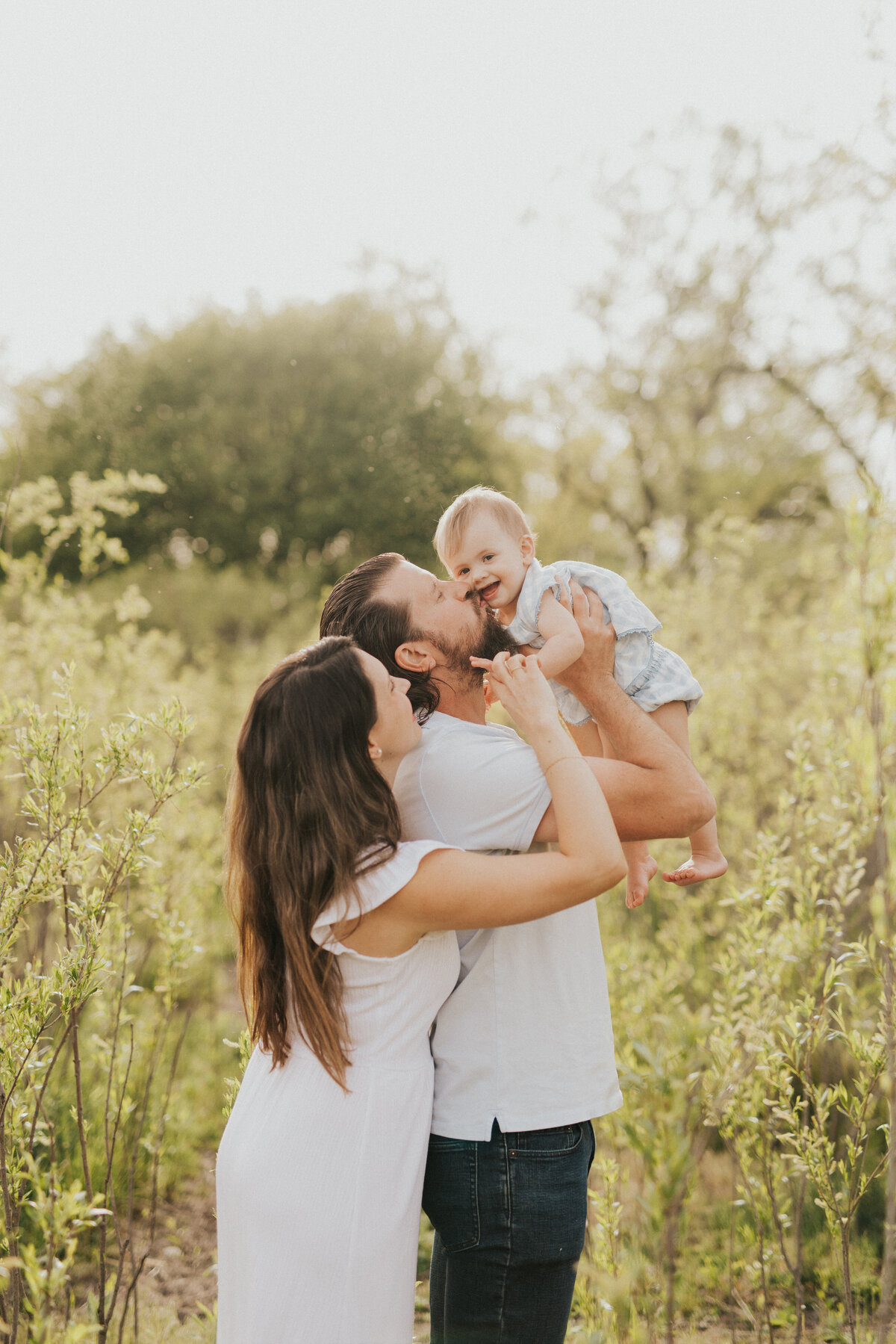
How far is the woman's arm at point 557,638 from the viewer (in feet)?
6.57

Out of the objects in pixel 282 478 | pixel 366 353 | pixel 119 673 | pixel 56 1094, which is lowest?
pixel 56 1094

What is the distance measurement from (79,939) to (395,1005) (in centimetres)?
88

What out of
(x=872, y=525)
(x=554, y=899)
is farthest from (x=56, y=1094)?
(x=872, y=525)

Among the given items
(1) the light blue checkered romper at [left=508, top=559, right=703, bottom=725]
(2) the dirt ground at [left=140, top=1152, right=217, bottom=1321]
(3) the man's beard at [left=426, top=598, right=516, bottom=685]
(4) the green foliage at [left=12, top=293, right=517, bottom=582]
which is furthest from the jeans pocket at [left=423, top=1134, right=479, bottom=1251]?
(4) the green foliage at [left=12, top=293, right=517, bottom=582]

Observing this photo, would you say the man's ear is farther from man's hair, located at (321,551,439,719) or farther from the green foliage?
the green foliage

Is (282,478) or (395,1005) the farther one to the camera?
(282,478)

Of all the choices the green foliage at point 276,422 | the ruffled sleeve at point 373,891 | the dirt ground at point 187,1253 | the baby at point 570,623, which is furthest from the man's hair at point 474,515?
the green foliage at point 276,422

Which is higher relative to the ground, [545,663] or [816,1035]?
[545,663]

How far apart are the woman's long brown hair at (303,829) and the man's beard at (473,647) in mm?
367

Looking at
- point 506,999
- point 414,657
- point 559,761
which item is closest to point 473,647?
point 414,657

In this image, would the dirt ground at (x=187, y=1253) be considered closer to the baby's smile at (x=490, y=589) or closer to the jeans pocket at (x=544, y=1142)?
the jeans pocket at (x=544, y=1142)

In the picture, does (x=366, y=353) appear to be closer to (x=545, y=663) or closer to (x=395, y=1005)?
(x=545, y=663)

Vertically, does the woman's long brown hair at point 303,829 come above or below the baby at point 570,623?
below

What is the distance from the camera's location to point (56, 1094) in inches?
146
